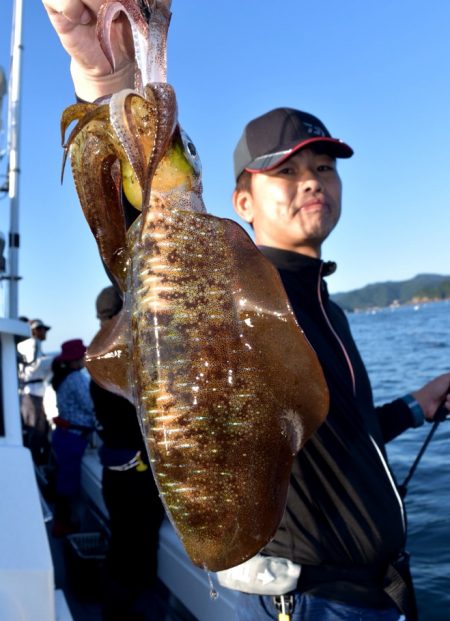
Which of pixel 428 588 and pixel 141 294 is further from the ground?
pixel 141 294

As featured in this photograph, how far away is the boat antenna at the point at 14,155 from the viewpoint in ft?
21.6

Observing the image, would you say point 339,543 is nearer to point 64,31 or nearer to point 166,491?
point 166,491

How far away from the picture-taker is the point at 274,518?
112 cm

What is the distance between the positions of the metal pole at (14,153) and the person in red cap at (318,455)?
4666 millimetres

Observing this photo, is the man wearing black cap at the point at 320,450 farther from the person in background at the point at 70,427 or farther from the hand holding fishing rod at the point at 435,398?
the person in background at the point at 70,427

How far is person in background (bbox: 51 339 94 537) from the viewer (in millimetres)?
6715

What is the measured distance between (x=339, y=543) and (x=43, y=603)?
50.8 inches

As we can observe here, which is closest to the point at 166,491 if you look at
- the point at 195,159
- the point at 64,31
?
the point at 195,159

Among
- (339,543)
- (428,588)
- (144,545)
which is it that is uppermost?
(339,543)

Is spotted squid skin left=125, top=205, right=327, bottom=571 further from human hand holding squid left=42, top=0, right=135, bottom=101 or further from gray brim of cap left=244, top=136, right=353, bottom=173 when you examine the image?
gray brim of cap left=244, top=136, right=353, bottom=173

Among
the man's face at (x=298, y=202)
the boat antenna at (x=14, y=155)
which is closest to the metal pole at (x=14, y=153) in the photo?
the boat antenna at (x=14, y=155)

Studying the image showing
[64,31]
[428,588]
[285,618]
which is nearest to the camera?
[64,31]

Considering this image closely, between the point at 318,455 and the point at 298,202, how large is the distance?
3.17 ft

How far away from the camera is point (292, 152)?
2.16 metres
